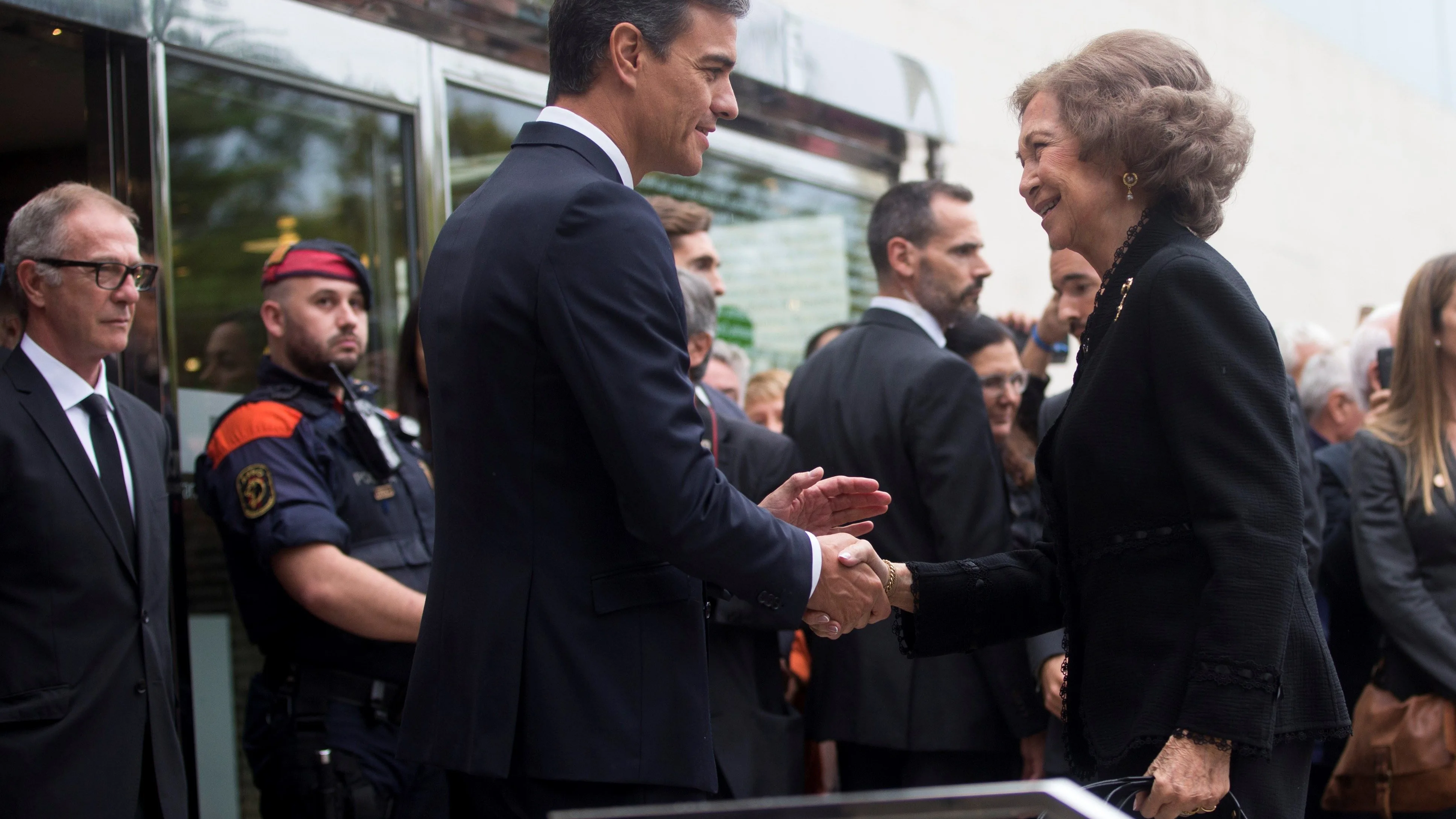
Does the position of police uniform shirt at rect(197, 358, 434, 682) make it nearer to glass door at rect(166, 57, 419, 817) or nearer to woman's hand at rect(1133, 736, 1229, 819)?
glass door at rect(166, 57, 419, 817)

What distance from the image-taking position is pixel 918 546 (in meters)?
4.13

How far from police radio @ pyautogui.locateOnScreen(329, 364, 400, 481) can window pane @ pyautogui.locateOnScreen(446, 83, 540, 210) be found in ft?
5.58

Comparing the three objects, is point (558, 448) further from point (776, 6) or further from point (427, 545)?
point (776, 6)

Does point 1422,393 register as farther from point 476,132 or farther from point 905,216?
point 476,132

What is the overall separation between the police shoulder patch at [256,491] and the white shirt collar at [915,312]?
6.45 feet

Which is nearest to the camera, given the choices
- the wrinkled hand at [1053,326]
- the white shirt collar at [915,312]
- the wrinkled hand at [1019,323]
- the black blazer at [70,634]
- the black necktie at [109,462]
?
the black blazer at [70,634]

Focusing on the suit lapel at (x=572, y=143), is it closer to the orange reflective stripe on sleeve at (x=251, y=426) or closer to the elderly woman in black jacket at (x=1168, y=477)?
the elderly woman in black jacket at (x=1168, y=477)

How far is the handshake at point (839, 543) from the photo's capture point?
2.59 m

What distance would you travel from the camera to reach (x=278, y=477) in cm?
378

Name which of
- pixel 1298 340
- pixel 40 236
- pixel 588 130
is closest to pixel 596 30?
pixel 588 130

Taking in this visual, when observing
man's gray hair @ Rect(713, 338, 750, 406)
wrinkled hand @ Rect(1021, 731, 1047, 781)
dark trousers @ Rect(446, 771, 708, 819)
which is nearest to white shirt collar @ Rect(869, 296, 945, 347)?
wrinkled hand @ Rect(1021, 731, 1047, 781)

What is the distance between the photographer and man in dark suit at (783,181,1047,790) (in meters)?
4.05

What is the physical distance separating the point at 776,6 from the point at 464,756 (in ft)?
16.7

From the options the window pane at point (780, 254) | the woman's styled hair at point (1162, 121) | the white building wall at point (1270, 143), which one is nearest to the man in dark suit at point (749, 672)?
the woman's styled hair at point (1162, 121)
